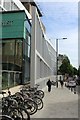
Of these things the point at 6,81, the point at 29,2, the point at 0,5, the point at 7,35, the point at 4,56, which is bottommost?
the point at 6,81

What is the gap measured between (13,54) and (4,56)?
0.97 m

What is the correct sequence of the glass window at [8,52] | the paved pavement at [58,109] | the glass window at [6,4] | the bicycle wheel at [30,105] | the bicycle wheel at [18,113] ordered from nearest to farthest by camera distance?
the bicycle wheel at [18,113], the bicycle wheel at [30,105], the paved pavement at [58,109], the glass window at [8,52], the glass window at [6,4]

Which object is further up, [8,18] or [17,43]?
[8,18]

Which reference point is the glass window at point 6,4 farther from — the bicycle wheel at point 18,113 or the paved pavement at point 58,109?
the bicycle wheel at point 18,113

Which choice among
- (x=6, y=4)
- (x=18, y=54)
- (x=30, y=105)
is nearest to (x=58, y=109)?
(x=30, y=105)

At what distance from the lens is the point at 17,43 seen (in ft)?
97.6

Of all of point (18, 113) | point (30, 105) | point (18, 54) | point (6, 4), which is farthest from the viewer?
point (6, 4)

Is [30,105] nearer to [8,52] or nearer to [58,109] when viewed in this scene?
[58,109]

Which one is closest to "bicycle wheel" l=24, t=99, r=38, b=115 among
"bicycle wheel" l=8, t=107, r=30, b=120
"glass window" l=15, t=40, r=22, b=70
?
"bicycle wheel" l=8, t=107, r=30, b=120

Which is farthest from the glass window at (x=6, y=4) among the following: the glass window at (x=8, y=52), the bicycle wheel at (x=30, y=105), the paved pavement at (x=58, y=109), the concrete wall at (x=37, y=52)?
the bicycle wheel at (x=30, y=105)

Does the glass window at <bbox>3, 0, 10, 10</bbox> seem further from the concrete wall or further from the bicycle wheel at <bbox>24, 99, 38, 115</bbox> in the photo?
the bicycle wheel at <bbox>24, 99, 38, 115</bbox>

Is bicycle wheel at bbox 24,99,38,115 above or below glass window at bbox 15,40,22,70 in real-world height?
below

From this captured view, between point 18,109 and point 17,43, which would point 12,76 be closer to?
point 17,43

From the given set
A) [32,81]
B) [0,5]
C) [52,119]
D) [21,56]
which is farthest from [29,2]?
[52,119]
